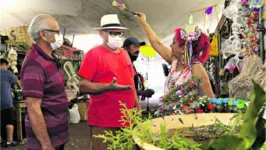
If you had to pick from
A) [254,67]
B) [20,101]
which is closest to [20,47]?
[20,101]

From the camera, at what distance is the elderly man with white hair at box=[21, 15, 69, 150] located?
181cm

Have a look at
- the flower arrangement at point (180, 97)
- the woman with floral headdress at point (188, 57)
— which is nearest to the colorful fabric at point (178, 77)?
the woman with floral headdress at point (188, 57)

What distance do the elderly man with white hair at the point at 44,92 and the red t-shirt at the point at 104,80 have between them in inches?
11.0

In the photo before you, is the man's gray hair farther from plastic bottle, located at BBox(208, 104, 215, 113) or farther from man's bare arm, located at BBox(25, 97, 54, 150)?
plastic bottle, located at BBox(208, 104, 215, 113)

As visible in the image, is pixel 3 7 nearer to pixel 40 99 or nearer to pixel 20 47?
pixel 20 47

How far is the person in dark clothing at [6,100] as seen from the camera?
5.08 m

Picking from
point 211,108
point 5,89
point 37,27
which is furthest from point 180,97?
point 5,89

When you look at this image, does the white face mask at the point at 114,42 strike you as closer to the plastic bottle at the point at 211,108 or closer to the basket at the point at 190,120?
the plastic bottle at the point at 211,108

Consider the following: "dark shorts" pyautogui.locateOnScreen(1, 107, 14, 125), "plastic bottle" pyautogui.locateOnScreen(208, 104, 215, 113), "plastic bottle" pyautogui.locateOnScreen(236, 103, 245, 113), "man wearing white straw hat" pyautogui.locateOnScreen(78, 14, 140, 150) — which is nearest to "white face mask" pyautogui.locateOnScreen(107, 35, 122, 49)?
"man wearing white straw hat" pyautogui.locateOnScreen(78, 14, 140, 150)

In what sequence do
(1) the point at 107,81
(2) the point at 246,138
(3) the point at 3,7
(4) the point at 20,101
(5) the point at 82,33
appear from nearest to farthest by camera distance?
1. (2) the point at 246,138
2. (1) the point at 107,81
3. (4) the point at 20,101
4. (3) the point at 3,7
5. (5) the point at 82,33

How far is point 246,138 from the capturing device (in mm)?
639

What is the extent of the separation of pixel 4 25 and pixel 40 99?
700cm

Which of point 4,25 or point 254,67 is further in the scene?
point 4,25

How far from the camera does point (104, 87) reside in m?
2.17
